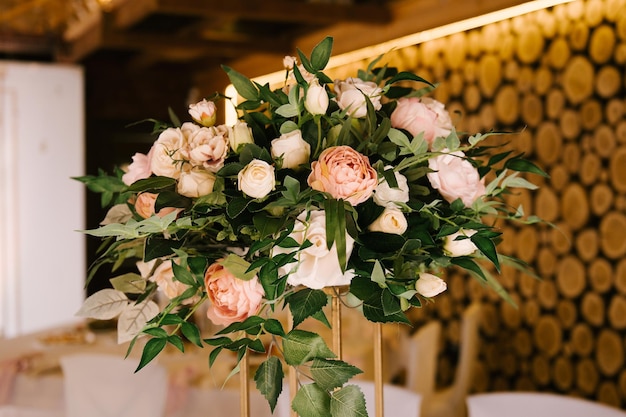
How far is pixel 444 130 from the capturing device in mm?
1354

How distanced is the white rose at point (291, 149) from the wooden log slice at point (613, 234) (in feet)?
9.46

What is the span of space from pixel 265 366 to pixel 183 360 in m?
2.36

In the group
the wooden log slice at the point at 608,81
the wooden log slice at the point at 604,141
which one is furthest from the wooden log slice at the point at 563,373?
the wooden log slice at the point at 608,81

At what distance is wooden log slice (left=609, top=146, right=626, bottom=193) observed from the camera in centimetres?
367

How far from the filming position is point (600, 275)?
3832 millimetres

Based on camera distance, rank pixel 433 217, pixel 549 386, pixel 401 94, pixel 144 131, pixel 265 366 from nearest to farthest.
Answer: pixel 265 366
pixel 433 217
pixel 401 94
pixel 549 386
pixel 144 131

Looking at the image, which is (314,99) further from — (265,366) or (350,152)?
(265,366)

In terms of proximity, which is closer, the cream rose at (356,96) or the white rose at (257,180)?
the white rose at (257,180)

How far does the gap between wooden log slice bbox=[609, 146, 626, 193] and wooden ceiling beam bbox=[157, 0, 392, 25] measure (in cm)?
210

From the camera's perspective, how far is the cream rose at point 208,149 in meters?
1.25

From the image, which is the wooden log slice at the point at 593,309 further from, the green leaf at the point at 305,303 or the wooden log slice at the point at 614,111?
the green leaf at the point at 305,303

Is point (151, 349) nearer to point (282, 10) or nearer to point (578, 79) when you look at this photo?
point (578, 79)

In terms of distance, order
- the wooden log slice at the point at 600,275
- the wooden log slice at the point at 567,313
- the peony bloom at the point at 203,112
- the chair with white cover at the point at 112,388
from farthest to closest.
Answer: the wooden log slice at the point at 567,313 < the wooden log slice at the point at 600,275 < the chair with white cover at the point at 112,388 < the peony bloom at the point at 203,112

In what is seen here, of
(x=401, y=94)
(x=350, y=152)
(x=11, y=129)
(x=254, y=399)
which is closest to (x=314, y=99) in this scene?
(x=350, y=152)
